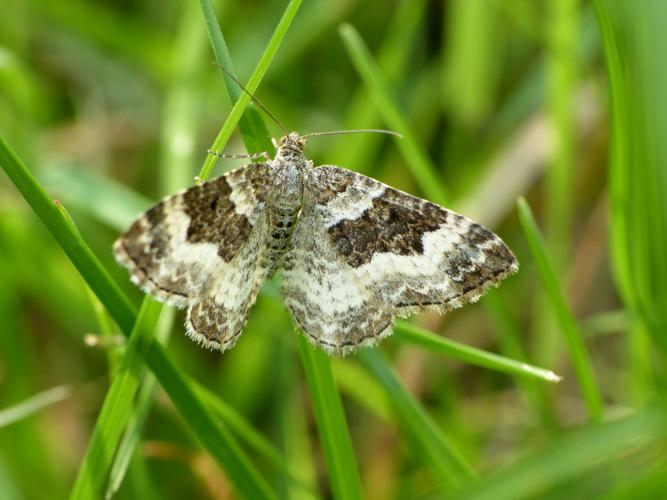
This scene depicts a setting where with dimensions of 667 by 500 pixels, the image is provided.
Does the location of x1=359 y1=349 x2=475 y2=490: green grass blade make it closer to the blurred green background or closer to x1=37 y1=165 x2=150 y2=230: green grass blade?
the blurred green background

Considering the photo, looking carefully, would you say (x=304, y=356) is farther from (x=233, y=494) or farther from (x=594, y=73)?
(x=594, y=73)

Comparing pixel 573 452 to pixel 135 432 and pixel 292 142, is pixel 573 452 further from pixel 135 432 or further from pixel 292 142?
pixel 292 142

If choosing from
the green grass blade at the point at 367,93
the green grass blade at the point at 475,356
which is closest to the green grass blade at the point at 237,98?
the green grass blade at the point at 475,356

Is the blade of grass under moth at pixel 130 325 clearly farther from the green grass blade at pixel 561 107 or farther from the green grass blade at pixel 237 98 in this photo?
the green grass blade at pixel 561 107

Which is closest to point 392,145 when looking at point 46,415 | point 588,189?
point 588,189

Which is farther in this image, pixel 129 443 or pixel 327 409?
pixel 129 443

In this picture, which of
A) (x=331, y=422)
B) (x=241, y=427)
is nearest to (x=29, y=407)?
(x=241, y=427)

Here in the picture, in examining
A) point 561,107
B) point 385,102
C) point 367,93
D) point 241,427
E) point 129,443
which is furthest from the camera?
point 367,93
